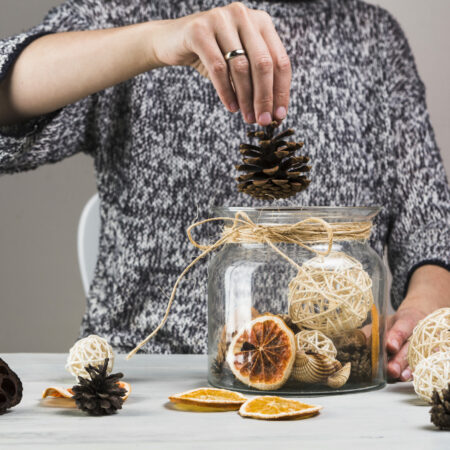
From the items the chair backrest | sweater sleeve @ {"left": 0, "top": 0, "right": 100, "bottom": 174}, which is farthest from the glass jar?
the chair backrest

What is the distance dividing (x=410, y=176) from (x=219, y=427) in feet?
2.45

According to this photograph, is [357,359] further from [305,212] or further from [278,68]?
[278,68]

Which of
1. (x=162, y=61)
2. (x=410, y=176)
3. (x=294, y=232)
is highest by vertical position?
(x=162, y=61)

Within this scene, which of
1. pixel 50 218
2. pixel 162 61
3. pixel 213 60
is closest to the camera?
pixel 213 60

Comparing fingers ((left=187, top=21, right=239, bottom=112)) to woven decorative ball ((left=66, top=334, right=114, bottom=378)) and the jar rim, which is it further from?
woven decorative ball ((left=66, top=334, right=114, bottom=378))

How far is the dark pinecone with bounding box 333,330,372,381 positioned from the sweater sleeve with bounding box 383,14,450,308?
0.49m

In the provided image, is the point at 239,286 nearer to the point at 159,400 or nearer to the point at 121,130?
the point at 159,400

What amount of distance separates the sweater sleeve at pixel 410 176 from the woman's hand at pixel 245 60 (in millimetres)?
485

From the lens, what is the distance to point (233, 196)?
3.43 ft

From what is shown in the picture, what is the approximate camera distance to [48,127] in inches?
37.0

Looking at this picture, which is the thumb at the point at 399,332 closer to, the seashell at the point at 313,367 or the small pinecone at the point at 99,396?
the seashell at the point at 313,367

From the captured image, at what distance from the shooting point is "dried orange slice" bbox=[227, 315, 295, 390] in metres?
0.53

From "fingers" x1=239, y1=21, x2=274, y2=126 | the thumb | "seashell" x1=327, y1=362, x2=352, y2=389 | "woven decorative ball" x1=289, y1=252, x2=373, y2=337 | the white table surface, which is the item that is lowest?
the white table surface

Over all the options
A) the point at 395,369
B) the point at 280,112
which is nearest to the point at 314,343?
the point at 395,369
